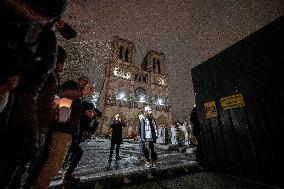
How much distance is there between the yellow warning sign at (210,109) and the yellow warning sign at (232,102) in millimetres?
234

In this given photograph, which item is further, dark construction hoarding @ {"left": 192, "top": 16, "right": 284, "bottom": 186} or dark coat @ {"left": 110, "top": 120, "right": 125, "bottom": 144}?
dark coat @ {"left": 110, "top": 120, "right": 125, "bottom": 144}

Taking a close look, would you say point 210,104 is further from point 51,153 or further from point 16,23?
point 16,23

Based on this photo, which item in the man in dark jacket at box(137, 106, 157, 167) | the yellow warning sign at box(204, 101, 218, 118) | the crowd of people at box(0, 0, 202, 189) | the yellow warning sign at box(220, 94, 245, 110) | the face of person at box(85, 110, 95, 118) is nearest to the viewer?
the crowd of people at box(0, 0, 202, 189)

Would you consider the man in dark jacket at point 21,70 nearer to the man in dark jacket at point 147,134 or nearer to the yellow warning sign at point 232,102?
the yellow warning sign at point 232,102

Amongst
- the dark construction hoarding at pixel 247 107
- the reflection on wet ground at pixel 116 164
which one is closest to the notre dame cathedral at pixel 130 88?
the reflection on wet ground at pixel 116 164

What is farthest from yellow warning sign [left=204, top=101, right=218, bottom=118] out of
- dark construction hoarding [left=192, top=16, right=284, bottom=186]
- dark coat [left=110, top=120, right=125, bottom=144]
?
dark coat [left=110, top=120, right=125, bottom=144]

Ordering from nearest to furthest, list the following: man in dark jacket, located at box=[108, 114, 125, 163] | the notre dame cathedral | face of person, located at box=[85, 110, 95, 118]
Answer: face of person, located at box=[85, 110, 95, 118] < man in dark jacket, located at box=[108, 114, 125, 163] < the notre dame cathedral

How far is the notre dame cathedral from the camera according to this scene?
38188mm

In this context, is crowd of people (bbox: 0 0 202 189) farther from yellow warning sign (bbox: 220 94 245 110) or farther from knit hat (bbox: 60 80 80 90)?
yellow warning sign (bbox: 220 94 245 110)

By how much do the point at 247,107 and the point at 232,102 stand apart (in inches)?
13.0

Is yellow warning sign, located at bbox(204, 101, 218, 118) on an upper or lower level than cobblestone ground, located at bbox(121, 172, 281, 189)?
upper

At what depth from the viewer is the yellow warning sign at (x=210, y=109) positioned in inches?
155

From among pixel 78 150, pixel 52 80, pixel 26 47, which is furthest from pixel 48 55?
pixel 78 150

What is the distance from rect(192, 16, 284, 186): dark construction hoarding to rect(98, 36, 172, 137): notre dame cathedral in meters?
33.2
